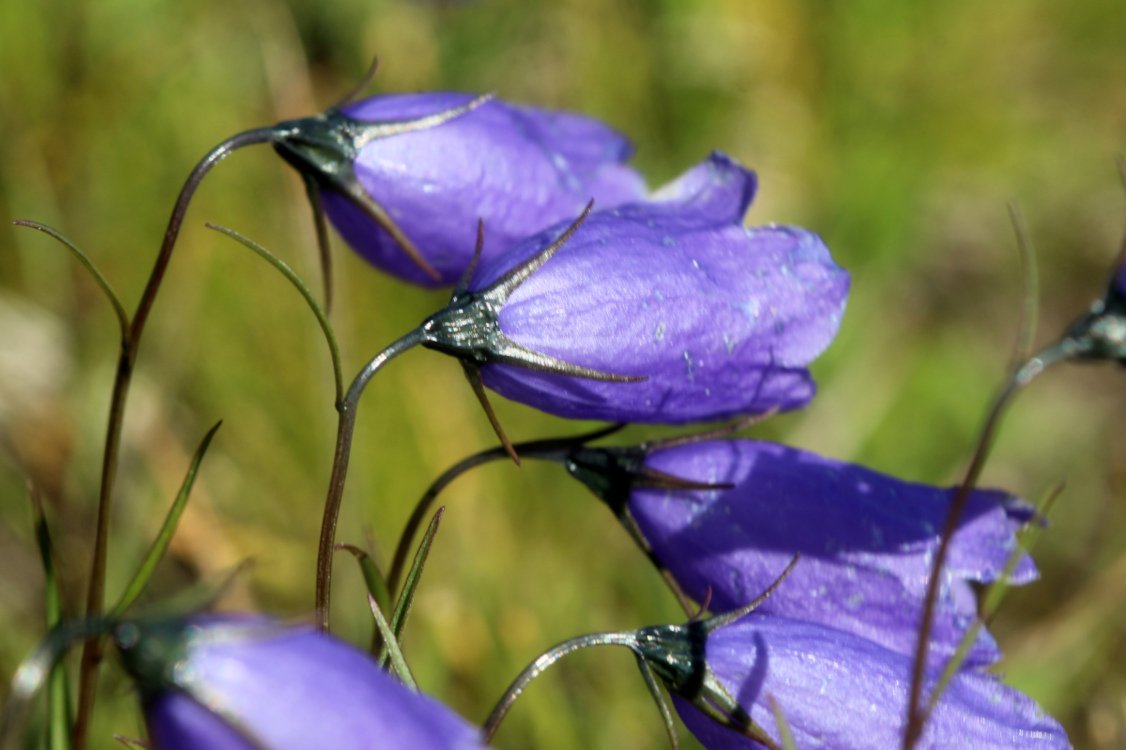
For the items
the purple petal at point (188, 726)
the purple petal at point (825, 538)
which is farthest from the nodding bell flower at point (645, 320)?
the purple petal at point (188, 726)

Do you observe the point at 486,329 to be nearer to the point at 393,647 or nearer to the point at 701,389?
the point at 701,389

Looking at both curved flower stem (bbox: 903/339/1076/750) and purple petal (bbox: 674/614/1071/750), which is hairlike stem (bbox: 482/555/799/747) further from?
curved flower stem (bbox: 903/339/1076/750)

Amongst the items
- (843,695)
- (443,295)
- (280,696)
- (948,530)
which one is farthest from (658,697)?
(443,295)

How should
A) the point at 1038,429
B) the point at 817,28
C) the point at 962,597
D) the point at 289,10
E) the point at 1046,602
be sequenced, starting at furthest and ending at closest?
the point at 817,28, the point at 289,10, the point at 1038,429, the point at 1046,602, the point at 962,597

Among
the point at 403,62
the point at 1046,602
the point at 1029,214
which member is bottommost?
the point at 1046,602

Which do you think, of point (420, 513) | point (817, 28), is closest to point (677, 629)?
point (420, 513)

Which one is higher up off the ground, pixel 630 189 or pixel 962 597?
pixel 630 189

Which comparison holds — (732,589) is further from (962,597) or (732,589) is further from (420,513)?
(420,513)
